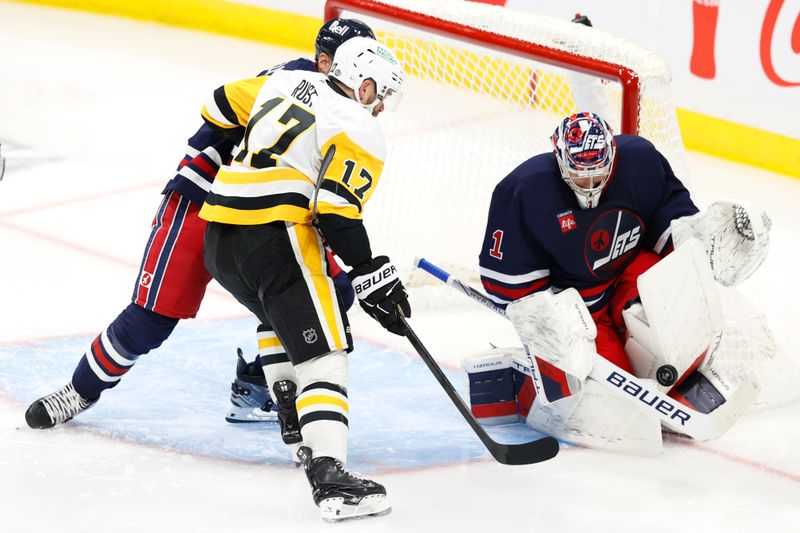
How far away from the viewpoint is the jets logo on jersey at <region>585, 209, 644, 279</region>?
306 cm

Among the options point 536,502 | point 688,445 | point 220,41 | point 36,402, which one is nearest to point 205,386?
point 36,402

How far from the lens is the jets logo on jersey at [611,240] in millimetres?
3064

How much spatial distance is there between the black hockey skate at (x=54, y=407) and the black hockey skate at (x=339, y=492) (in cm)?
71

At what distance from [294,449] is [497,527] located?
1.58 feet

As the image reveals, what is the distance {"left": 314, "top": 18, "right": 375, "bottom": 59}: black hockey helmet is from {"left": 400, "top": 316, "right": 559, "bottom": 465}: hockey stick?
2.28 feet

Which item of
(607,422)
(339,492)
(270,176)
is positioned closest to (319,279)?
(270,176)

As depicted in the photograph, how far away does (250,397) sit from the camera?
3162 millimetres

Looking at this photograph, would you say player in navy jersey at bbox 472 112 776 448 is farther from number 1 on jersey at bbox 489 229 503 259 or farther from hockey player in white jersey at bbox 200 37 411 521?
hockey player in white jersey at bbox 200 37 411 521

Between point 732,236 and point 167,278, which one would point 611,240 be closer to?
point 732,236

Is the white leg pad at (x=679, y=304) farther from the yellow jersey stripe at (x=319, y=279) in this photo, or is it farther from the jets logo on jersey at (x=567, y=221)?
the yellow jersey stripe at (x=319, y=279)

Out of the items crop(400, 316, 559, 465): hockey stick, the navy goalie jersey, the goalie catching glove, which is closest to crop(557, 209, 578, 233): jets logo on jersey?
the navy goalie jersey

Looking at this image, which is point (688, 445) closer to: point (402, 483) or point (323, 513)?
point (402, 483)

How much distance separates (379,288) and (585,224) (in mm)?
652

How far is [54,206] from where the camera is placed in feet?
15.9
